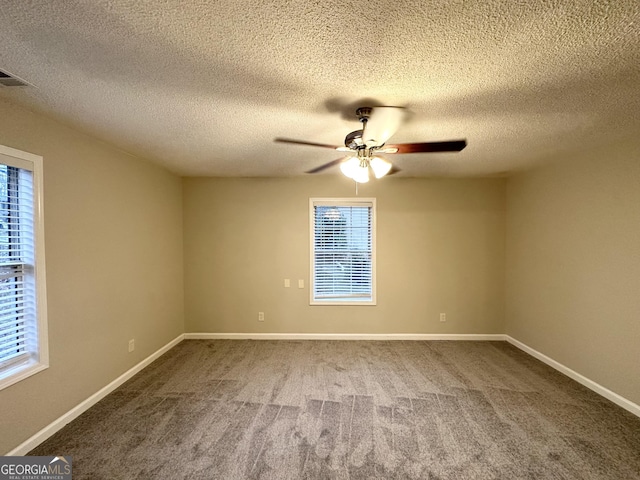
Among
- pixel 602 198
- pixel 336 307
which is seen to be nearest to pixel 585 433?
pixel 602 198

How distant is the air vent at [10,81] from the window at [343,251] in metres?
3.08

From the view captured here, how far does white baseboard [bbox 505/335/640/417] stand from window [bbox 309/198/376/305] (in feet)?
7.10

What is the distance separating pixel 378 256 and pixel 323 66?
304cm

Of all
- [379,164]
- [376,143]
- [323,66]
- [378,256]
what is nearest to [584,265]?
[378,256]

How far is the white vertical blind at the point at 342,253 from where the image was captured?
13.6 ft

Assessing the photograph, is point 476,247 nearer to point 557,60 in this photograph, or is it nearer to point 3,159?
point 557,60

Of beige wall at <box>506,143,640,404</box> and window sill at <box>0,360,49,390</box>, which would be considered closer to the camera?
window sill at <box>0,360,49,390</box>

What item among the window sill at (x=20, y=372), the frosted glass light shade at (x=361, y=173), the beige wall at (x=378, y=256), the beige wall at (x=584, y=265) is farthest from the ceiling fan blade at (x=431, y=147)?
the window sill at (x=20, y=372)

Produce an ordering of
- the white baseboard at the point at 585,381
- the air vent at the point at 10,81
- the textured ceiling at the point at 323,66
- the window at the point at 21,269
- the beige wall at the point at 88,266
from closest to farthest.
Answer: the textured ceiling at the point at 323,66 → the air vent at the point at 10,81 → the window at the point at 21,269 → the beige wall at the point at 88,266 → the white baseboard at the point at 585,381

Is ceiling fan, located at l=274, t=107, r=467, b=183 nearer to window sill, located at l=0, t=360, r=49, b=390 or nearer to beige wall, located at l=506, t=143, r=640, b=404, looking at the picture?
beige wall, located at l=506, t=143, r=640, b=404

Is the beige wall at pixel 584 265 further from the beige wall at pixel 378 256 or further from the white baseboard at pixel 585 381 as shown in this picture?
the beige wall at pixel 378 256

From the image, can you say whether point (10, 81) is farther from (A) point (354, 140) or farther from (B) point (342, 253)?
(B) point (342, 253)

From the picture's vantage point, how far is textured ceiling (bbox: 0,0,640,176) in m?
1.08

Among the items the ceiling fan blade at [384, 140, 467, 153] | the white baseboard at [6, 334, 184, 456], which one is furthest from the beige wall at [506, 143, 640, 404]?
the white baseboard at [6, 334, 184, 456]
